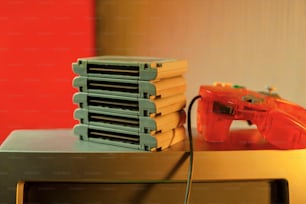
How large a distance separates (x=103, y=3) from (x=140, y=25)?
4.1 inches

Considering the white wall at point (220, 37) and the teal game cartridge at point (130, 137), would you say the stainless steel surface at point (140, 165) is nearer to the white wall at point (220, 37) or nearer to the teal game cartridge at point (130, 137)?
the teal game cartridge at point (130, 137)

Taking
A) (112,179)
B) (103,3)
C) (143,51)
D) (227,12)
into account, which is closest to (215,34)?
(227,12)

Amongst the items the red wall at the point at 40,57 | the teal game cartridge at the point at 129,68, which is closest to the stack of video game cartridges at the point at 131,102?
the teal game cartridge at the point at 129,68

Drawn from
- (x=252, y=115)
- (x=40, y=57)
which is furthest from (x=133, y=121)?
(x=40, y=57)

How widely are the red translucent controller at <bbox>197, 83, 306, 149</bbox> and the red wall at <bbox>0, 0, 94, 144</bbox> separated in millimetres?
369

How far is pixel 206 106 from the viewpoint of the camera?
32.7 inches

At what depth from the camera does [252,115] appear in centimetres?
80

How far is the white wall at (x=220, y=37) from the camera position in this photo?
1076 mm

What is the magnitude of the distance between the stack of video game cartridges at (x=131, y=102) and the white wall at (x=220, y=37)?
280 mm

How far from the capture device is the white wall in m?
1.08

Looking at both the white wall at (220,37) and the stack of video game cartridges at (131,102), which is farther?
the white wall at (220,37)

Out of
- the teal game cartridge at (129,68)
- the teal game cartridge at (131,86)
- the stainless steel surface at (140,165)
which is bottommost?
the stainless steel surface at (140,165)

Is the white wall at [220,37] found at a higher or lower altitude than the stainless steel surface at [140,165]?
higher

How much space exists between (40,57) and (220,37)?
1.47ft
